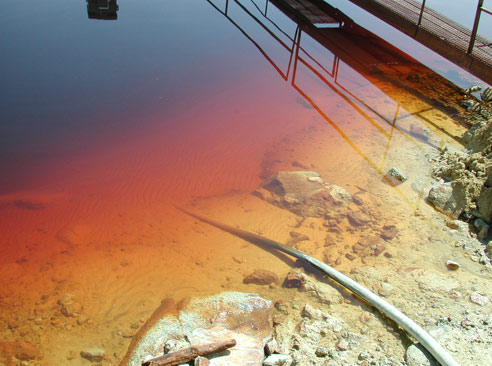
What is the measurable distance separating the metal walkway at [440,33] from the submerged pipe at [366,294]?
4872 mm

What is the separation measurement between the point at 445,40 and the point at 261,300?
6.29 meters

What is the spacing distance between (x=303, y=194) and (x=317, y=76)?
3.74m

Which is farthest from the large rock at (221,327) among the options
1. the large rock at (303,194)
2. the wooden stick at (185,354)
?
the large rock at (303,194)

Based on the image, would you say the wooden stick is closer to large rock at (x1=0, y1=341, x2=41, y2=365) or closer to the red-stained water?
the red-stained water

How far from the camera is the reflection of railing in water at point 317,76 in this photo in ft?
21.5

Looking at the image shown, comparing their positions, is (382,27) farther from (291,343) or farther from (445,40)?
(291,343)

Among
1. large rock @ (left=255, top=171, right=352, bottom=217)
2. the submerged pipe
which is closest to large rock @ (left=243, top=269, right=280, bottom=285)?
the submerged pipe

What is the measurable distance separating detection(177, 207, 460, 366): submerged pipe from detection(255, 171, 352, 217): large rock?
2.37 ft

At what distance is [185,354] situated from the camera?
304cm

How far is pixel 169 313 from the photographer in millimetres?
3805

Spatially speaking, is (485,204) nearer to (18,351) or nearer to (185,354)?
(185,354)

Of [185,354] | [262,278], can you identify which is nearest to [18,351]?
[185,354]

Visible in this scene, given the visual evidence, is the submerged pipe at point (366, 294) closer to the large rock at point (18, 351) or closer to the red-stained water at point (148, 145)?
the red-stained water at point (148, 145)

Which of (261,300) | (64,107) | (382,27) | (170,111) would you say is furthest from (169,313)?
(382,27)
